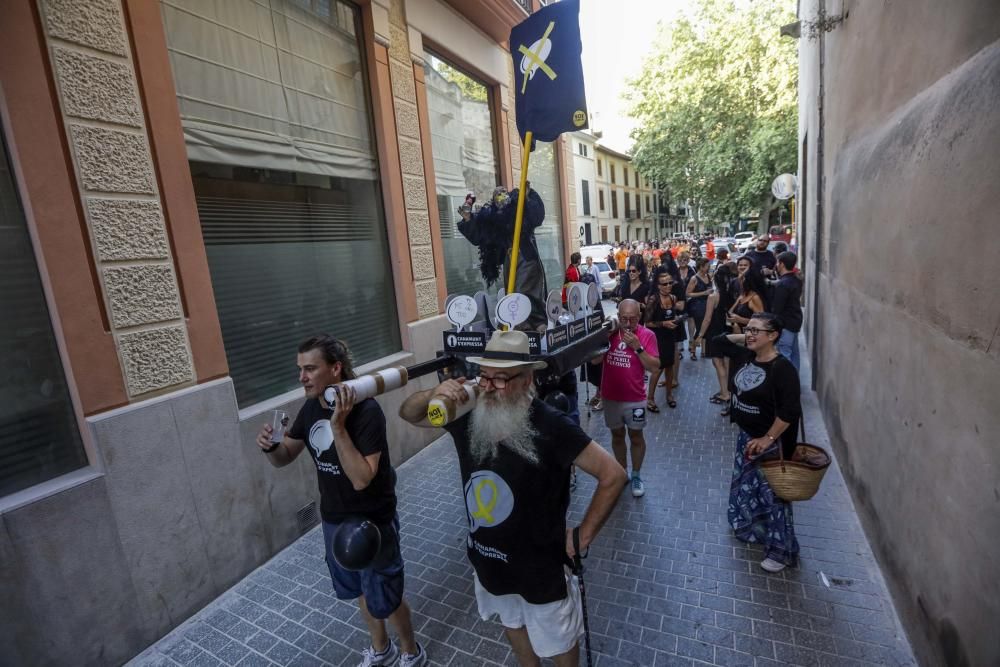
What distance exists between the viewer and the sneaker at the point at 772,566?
3527 mm

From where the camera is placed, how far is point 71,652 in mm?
3053

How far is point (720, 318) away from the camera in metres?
7.27

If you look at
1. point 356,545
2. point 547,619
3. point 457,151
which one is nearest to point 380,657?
point 356,545

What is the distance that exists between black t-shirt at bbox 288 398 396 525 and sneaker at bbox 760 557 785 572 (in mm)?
2671

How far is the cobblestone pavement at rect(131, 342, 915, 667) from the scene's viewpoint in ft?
9.70

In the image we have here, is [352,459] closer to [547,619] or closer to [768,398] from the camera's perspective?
[547,619]

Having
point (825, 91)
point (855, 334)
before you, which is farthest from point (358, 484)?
point (825, 91)

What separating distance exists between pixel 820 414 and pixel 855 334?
8.69 ft

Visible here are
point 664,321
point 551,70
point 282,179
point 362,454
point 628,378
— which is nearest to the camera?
point 362,454

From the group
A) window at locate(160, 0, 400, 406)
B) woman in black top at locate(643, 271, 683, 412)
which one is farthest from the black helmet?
woman in black top at locate(643, 271, 683, 412)

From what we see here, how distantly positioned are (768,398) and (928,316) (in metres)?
1.15

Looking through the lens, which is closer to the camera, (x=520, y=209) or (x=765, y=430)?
(x=765, y=430)

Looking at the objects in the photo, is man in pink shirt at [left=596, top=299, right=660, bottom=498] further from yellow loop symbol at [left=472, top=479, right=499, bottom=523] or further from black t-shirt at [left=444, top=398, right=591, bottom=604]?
yellow loop symbol at [left=472, top=479, right=499, bottom=523]

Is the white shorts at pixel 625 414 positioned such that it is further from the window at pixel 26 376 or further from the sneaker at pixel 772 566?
the window at pixel 26 376
